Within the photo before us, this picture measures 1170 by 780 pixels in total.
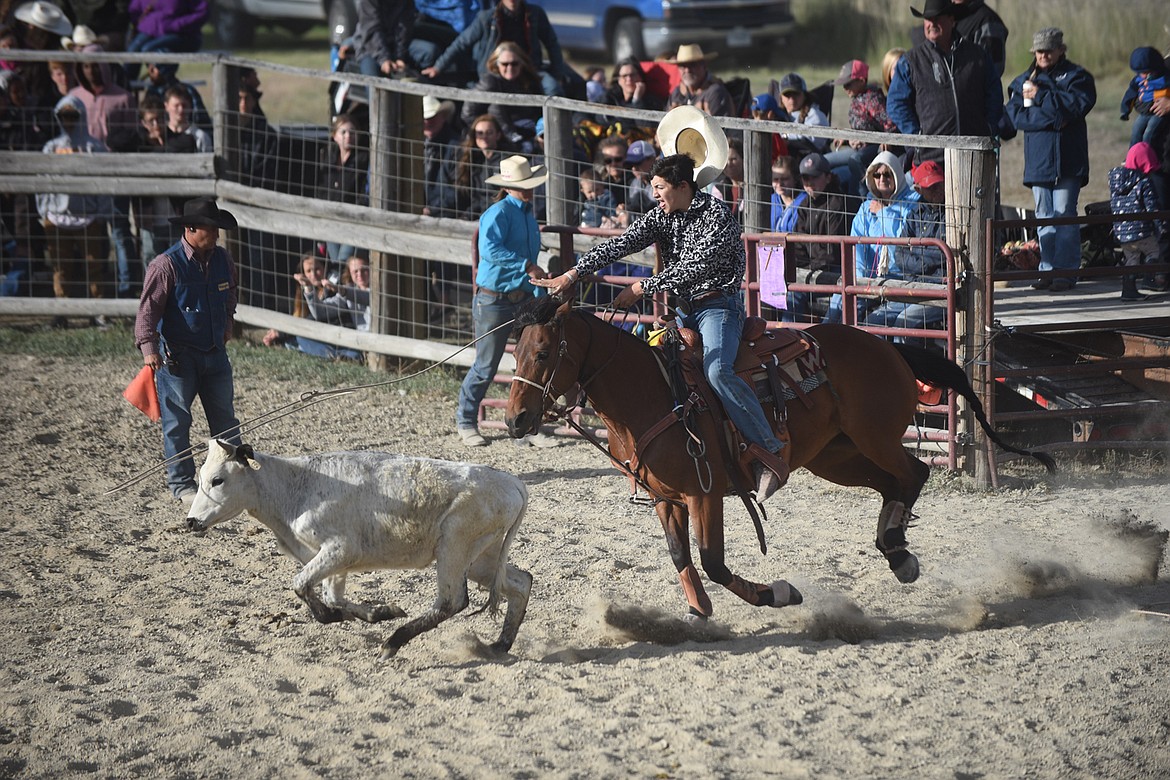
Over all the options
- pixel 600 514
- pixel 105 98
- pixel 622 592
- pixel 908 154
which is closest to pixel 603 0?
pixel 105 98

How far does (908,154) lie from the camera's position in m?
10.3

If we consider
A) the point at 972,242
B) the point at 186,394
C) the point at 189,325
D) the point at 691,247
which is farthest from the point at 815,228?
the point at 186,394

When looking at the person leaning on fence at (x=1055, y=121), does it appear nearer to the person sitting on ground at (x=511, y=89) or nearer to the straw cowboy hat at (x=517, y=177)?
the straw cowboy hat at (x=517, y=177)

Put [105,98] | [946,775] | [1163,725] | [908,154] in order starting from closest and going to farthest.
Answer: [946,775]
[1163,725]
[908,154]
[105,98]

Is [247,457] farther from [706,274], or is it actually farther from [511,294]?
[511,294]

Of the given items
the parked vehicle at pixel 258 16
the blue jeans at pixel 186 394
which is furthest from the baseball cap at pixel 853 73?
the parked vehicle at pixel 258 16

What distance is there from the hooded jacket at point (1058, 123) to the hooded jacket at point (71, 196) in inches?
355

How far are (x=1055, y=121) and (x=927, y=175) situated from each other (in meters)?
1.83

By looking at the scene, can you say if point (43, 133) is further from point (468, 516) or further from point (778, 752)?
point (778, 752)

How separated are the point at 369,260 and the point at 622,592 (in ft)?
20.2

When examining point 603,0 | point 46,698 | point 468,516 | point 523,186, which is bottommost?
point 46,698

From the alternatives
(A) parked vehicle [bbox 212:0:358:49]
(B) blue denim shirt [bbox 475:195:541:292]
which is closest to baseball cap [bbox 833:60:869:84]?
(B) blue denim shirt [bbox 475:195:541:292]

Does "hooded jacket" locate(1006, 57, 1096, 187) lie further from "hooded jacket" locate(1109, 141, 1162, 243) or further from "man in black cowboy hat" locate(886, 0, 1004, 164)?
"man in black cowboy hat" locate(886, 0, 1004, 164)

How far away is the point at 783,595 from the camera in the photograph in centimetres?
643
